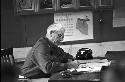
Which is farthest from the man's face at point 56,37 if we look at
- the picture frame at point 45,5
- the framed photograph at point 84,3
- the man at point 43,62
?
the framed photograph at point 84,3

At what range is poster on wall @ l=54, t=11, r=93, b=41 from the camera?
13.4ft

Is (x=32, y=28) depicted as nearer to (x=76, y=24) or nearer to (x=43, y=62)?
(x=76, y=24)

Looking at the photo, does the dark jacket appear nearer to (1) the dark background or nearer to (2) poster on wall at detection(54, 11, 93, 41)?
(1) the dark background

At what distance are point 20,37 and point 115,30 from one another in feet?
5.12

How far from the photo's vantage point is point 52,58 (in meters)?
2.88

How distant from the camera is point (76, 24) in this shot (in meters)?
4.12

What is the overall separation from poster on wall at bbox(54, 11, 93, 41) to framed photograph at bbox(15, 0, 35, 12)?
435mm

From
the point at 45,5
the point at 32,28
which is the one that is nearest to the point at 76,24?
the point at 45,5

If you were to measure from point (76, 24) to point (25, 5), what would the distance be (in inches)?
35.2

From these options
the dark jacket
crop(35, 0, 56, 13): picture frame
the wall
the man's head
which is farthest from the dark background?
the dark jacket

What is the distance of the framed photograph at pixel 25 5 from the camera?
3736 mm

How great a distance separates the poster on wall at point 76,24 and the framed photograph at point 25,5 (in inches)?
17.1

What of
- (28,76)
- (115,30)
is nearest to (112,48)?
(115,30)

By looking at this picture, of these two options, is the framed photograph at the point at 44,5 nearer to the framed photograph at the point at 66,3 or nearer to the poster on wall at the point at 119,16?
the framed photograph at the point at 66,3
